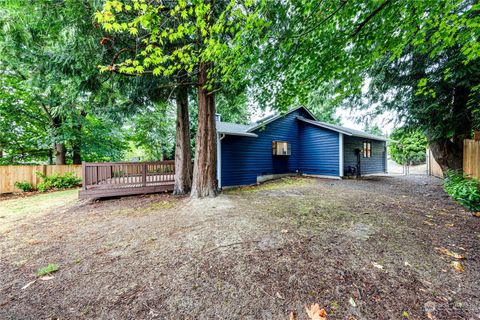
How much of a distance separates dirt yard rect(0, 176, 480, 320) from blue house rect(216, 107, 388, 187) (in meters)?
5.52

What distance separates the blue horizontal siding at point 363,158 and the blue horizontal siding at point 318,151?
1158 millimetres

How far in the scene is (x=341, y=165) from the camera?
36.9ft

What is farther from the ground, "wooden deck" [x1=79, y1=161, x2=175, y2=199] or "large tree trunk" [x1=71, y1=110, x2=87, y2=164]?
"large tree trunk" [x1=71, y1=110, x2=87, y2=164]

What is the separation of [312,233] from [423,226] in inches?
88.2

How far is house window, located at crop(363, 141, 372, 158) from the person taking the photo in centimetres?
1389

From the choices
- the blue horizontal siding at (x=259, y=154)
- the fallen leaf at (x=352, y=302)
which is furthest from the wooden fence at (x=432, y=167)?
the fallen leaf at (x=352, y=302)

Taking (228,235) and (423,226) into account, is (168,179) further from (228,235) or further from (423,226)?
(423,226)

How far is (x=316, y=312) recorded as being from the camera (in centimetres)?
172

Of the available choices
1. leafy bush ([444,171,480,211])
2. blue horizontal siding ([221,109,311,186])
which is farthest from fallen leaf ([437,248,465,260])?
blue horizontal siding ([221,109,311,186])

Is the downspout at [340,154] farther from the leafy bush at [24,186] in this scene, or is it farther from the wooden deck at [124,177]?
the leafy bush at [24,186]

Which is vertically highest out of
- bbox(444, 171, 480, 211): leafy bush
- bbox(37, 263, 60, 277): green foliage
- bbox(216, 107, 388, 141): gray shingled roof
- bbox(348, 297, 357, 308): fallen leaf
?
bbox(216, 107, 388, 141): gray shingled roof

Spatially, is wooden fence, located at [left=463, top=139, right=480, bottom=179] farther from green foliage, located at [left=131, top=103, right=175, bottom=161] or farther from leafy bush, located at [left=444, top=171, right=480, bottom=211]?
green foliage, located at [left=131, top=103, right=175, bottom=161]

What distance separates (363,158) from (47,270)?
16.1 meters

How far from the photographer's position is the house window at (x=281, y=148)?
38.2 ft
